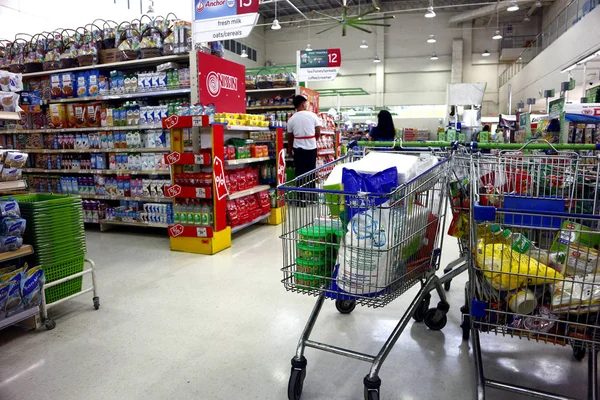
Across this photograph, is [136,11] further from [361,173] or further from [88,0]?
[361,173]

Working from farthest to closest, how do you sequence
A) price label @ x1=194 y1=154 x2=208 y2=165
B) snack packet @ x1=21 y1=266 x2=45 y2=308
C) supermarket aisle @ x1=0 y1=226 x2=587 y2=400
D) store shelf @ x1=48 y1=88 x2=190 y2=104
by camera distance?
store shelf @ x1=48 y1=88 x2=190 y2=104 → price label @ x1=194 y1=154 x2=208 y2=165 → snack packet @ x1=21 y1=266 x2=45 y2=308 → supermarket aisle @ x1=0 y1=226 x2=587 y2=400

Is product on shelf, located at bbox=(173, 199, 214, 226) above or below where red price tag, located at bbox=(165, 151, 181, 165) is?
below

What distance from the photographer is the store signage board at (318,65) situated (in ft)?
32.5

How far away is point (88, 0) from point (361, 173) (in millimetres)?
9679

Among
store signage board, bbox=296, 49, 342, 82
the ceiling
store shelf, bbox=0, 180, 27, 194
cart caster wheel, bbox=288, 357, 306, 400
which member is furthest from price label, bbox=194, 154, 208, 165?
the ceiling

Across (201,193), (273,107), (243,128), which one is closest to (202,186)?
(201,193)

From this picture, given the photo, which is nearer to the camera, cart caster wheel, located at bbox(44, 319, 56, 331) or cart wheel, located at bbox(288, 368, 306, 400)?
cart wheel, located at bbox(288, 368, 306, 400)

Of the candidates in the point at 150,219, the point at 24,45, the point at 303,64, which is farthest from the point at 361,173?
the point at 303,64

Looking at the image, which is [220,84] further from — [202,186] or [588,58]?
[588,58]

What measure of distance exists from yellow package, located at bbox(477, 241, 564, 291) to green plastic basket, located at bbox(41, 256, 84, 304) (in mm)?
2693

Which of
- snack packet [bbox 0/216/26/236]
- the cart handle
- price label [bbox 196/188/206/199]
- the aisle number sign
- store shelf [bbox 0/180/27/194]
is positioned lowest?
price label [bbox 196/188/206/199]

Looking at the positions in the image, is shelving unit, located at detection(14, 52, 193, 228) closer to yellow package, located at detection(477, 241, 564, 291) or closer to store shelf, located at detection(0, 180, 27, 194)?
store shelf, located at detection(0, 180, 27, 194)

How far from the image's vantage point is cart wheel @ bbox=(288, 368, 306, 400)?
1.94m

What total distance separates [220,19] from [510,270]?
14.4 ft
